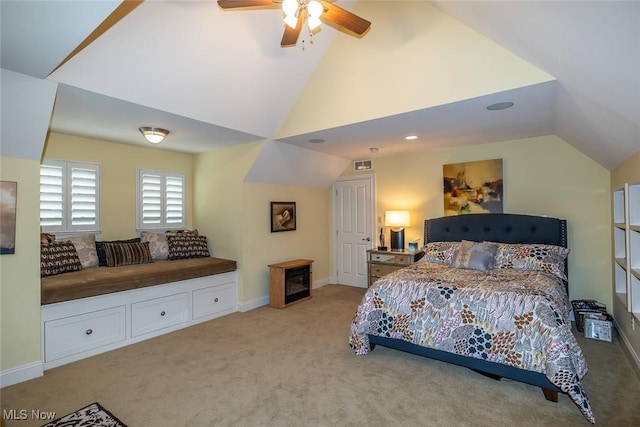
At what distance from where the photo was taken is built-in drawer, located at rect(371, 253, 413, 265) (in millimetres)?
4703

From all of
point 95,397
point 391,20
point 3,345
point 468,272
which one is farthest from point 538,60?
point 3,345

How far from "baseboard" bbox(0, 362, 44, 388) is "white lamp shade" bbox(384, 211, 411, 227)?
4344mm

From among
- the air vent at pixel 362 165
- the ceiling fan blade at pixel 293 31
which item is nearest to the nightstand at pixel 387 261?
the air vent at pixel 362 165

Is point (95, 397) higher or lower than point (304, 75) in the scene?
lower

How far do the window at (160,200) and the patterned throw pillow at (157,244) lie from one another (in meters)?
0.32

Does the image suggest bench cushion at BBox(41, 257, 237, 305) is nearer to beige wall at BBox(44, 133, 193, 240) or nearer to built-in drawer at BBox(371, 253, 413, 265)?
beige wall at BBox(44, 133, 193, 240)

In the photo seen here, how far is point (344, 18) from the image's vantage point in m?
2.32

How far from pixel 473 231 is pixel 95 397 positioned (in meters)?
4.45

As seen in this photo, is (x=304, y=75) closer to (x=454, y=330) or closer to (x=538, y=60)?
(x=538, y=60)

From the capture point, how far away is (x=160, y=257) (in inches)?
173

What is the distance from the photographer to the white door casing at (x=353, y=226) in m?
5.69

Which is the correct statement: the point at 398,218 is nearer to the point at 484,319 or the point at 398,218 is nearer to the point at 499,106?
the point at 499,106

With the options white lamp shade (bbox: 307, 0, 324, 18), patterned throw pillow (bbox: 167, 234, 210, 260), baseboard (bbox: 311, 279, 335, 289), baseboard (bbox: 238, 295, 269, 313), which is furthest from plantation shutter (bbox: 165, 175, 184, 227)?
white lamp shade (bbox: 307, 0, 324, 18)

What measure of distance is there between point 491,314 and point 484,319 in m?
0.07
